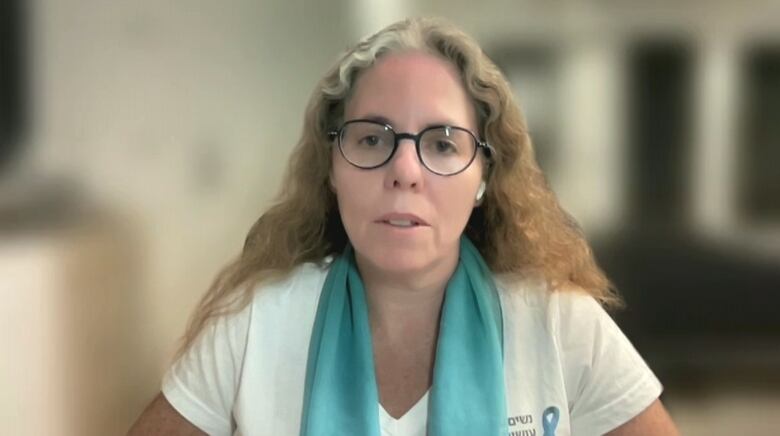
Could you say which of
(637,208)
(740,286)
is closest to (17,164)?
(637,208)

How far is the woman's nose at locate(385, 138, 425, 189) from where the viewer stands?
30.7 inches

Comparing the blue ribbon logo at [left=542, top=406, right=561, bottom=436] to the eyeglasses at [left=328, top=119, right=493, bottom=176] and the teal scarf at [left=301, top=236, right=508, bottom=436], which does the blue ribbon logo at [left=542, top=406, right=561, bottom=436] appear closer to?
the teal scarf at [left=301, top=236, right=508, bottom=436]

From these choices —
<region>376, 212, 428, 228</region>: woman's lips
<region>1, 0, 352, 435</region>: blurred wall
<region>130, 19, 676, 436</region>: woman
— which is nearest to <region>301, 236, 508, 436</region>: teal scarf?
<region>130, 19, 676, 436</region>: woman

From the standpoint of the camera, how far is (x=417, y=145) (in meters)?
0.79

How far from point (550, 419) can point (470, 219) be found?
24 centimetres

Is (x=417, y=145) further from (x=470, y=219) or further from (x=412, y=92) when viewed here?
(x=470, y=219)

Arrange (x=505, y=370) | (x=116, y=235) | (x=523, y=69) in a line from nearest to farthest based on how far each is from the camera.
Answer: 1. (x=505, y=370)
2. (x=116, y=235)
3. (x=523, y=69)

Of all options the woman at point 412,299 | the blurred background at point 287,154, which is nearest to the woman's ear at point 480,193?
the woman at point 412,299

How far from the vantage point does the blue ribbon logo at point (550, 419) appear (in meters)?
0.84

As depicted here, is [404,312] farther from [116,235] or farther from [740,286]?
[740,286]

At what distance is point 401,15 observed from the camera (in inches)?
41.6

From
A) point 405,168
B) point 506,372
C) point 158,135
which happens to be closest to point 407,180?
point 405,168

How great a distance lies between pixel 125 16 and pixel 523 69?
49 centimetres

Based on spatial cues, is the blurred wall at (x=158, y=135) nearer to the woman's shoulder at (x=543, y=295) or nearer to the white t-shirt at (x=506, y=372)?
the white t-shirt at (x=506, y=372)
